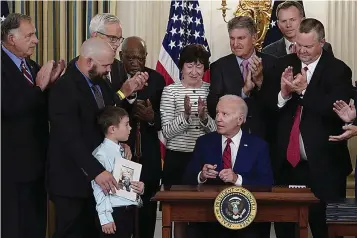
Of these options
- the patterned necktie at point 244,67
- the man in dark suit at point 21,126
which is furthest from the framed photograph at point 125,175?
the patterned necktie at point 244,67

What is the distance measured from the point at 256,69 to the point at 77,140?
1524 mm

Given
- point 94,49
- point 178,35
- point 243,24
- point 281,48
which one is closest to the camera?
point 94,49

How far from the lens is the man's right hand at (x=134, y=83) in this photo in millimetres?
5609

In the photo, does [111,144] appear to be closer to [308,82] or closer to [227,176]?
[227,176]

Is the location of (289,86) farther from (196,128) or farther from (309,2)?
(309,2)

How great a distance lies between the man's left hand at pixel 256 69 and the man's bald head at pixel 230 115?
1.35ft

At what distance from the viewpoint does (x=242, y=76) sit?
19.5 feet

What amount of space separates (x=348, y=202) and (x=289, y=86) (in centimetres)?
95

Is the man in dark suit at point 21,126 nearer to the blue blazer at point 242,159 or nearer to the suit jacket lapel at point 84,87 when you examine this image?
the suit jacket lapel at point 84,87

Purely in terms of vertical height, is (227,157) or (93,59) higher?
(93,59)

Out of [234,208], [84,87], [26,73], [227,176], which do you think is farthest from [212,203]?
[26,73]

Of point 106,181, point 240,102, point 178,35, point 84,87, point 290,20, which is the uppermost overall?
point 290,20

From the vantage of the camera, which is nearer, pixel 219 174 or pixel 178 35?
pixel 219 174

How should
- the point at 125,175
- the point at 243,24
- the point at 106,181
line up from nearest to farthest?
the point at 106,181
the point at 125,175
the point at 243,24
